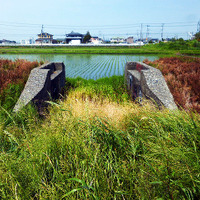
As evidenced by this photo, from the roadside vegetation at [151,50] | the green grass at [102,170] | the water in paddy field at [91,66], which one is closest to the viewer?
the green grass at [102,170]

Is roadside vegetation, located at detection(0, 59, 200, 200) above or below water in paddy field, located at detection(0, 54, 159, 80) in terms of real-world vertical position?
above

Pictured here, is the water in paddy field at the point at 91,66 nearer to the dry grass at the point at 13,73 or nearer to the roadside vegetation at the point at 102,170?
the dry grass at the point at 13,73

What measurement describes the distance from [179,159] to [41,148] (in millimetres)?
1455

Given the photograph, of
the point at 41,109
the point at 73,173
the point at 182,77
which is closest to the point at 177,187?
the point at 73,173

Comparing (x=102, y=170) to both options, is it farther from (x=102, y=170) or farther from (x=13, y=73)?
(x=13, y=73)

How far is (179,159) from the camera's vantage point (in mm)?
1670

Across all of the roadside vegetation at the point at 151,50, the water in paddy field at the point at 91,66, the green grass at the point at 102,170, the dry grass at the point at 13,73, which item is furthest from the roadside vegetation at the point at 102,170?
the roadside vegetation at the point at 151,50

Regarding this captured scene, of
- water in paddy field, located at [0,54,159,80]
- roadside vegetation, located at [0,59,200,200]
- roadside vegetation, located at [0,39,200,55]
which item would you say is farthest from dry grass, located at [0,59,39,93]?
roadside vegetation, located at [0,39,200,55]

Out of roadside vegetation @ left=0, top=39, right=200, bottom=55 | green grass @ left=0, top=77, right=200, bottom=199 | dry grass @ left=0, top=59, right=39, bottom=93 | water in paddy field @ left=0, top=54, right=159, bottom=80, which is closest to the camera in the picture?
green grass @ left=0, top=77, right=200, bottom=199

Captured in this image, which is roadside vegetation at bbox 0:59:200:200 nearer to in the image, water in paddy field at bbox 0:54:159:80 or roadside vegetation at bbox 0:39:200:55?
water in paddy field at bbox 0:54:159:80

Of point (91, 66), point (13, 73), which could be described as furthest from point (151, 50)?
point (13, 73)

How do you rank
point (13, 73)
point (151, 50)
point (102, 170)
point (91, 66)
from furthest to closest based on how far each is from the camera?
1. point (151, 50)
2. point (91, 66)
3. point (13, 73)
4. point (102, 170)

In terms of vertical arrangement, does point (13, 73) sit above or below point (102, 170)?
above

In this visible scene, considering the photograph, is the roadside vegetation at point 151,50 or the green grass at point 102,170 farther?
the roadside vegetation at point 151,50
